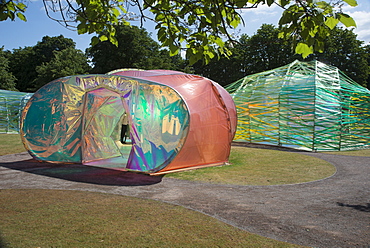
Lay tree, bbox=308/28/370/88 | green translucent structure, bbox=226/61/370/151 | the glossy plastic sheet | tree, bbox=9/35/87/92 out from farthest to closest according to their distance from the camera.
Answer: tree, bbox=9/35/87/92 → tree, bbox=308/28/370/88 → green translucent structure, bbox=226/61/370/151 → the glossy plastic sheet

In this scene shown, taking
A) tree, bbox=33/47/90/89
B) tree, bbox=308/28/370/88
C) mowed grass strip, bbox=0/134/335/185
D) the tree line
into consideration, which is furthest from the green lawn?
tree, bbox=308/28/370/88

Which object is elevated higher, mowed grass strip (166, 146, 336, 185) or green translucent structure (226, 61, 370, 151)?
green translucent structure (226, 61, 370, 151)

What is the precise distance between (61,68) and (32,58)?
585 inches

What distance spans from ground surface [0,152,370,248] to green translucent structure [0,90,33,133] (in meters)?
18.4

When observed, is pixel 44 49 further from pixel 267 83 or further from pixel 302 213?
pixel 302 213

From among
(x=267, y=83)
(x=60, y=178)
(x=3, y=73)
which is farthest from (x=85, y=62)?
(x=60, y=178)

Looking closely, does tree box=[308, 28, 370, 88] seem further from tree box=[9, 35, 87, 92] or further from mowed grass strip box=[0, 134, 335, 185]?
tree box=[9, 35, 87, 92]

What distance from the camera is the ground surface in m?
4.93

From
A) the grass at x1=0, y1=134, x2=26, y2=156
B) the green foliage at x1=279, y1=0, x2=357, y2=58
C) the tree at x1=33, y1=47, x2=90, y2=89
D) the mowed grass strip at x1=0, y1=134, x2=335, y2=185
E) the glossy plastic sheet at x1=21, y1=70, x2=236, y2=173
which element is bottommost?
the grass at x1=0, y1=134, x2=26, y2=156

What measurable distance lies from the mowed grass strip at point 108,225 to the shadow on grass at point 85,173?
5.61 feet

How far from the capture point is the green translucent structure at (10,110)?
26.6 meters

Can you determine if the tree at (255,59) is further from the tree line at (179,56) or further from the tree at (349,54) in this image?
the tree at (349,54)

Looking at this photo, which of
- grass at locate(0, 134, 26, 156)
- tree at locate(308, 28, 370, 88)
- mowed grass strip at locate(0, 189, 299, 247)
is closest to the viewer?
mowed grass strip at locate(0, 189, 299, 247)

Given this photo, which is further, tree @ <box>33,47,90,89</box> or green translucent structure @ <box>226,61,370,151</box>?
tree @ <box>33,47,90,89</box>
